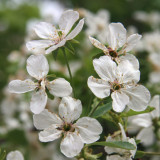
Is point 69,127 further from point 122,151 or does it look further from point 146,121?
point 146,121

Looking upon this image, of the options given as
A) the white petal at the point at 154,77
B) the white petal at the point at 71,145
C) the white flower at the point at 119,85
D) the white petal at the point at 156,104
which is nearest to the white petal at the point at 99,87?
the white flower at the point at 119,85

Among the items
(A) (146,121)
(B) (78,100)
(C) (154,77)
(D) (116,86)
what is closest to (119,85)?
(D) (116,86)

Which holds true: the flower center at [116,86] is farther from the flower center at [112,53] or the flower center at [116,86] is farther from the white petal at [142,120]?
the white petal at [142,120]

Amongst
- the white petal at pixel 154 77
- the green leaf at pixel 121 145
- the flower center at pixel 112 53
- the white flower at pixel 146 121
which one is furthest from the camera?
the white petal at pixel 154 77

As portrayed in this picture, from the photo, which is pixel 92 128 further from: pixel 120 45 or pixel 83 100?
pixel 83 100

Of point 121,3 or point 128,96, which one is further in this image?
point 121,3

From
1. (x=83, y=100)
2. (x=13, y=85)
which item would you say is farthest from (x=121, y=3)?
(x=13, y=85)

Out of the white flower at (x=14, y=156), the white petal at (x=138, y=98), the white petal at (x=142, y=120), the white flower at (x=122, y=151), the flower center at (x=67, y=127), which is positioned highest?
the white petal at (x=138, y=98)
